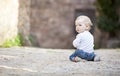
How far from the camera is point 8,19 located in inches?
352

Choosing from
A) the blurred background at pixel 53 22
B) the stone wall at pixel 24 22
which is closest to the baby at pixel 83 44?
the blurred background at pixel 53 22

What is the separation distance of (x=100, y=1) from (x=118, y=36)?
1326mm

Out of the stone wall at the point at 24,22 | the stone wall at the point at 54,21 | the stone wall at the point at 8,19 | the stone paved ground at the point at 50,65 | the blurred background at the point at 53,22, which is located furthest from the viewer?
the stone wall at the point at 54,21

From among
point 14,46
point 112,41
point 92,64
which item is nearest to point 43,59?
point 92,64

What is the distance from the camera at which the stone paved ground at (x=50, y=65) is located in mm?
5637

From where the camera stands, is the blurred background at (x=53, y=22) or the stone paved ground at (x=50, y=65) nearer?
the stone paved ground at (x=50, y=65)

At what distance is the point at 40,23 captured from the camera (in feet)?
58.7

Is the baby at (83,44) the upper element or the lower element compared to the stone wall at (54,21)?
upper

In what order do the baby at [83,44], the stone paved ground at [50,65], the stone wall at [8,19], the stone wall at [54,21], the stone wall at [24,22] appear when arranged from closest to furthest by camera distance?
the stone paved ground at [50,65]
the baby at [83,44]
the stone wall at [8,19]
the stone wall at [24,22]
the stone wall at [54,21]

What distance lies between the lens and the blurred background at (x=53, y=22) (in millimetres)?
9078

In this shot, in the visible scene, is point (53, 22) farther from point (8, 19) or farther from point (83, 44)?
point (83, 44)

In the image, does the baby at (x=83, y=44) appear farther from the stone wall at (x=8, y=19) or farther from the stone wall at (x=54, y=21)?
the stone wall at (x=54, y=21)

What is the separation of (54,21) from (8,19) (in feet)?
29.6

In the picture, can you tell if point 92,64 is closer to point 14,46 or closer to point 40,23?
point 14,46
